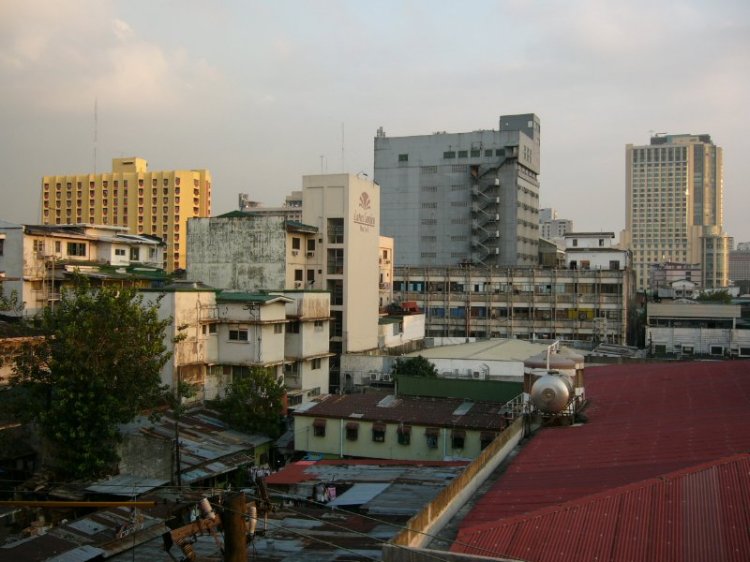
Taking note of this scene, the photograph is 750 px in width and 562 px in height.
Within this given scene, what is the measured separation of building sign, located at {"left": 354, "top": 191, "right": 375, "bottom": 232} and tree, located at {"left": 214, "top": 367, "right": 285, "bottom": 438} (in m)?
18.7

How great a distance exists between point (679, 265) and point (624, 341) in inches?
4016

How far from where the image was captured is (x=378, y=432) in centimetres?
2873

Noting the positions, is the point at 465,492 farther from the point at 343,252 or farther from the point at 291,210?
the point at 291,210

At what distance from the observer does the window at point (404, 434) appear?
1110 inches

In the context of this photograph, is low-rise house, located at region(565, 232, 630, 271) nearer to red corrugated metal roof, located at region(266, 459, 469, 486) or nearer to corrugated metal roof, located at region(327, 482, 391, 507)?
red corrugated metal roof, located at region(266, 459, 469, 486)

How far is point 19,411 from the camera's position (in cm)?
2462

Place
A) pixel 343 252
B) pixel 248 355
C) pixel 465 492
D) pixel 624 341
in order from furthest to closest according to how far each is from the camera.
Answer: pixel 624 341
pixel 343 252
pixel 248 355
pixel 465 492

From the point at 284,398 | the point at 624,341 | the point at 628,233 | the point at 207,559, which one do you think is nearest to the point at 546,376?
the point at 207,559

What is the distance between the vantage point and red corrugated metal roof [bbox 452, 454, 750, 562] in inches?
383

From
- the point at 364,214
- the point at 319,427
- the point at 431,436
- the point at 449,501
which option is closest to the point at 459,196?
the point at 364,214

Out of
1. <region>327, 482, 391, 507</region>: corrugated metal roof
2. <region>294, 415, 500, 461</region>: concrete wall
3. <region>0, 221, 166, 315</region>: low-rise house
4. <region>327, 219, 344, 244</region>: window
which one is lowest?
<region>294, 415, 500, 461</region>: concrete wall

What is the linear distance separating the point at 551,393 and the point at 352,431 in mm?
11630

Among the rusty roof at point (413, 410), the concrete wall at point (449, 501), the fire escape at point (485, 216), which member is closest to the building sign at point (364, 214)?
the rusty roof at point (413, 410)

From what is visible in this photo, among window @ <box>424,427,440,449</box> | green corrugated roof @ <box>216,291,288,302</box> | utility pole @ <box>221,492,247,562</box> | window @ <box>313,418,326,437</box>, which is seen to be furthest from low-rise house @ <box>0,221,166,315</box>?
utility pole @ <box>221,492,247,562</box>
